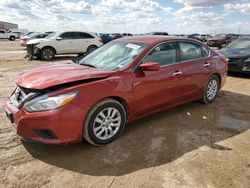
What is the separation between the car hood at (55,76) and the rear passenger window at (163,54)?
87cm

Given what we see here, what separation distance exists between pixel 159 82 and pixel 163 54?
0.58 m

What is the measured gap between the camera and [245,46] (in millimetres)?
9633

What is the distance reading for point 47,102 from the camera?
2.92m

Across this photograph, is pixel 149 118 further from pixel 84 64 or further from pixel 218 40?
pixel 218 40

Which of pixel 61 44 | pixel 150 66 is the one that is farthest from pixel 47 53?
pixel 150 66

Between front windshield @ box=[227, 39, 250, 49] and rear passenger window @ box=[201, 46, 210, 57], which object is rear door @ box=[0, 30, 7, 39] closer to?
front windshield @ box=[227, 39, 250, 49]

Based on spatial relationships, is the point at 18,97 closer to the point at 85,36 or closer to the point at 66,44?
the point at 66,44

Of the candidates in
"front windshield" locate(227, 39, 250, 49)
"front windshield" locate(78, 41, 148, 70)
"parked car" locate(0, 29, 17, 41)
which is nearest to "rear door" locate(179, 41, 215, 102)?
"front windshield" locate(78, 41, 148, 70)

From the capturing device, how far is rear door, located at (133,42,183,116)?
12.3 feet

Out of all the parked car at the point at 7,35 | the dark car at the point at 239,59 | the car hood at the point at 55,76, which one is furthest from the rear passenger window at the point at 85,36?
the parked car at the point at 7,35

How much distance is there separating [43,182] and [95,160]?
70cm

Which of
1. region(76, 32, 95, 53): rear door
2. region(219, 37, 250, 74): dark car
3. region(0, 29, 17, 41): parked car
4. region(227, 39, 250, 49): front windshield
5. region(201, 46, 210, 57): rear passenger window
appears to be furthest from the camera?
region(0, 29, 17, 41): parked car

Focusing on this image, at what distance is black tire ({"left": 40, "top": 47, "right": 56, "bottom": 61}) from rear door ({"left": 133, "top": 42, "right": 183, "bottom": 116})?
33.5ft

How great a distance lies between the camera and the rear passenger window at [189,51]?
4.61 metres
